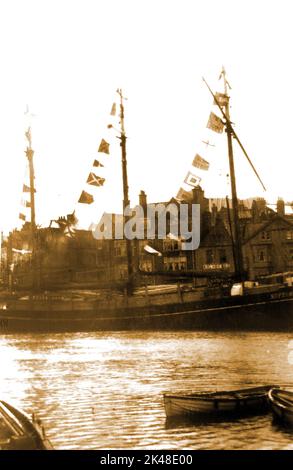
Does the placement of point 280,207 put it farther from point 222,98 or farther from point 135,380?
point 135,380

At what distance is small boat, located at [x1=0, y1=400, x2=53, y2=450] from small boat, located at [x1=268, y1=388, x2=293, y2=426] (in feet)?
19.4

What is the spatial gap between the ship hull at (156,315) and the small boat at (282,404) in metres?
23.4

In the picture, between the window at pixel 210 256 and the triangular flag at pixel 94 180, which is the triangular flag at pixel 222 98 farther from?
the window at pixel 210 256

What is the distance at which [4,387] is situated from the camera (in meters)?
22.5

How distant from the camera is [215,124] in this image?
34875mm

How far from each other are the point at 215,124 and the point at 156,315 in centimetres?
1445

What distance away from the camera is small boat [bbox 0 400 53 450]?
9820 millimetres

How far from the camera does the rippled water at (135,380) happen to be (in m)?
14.2

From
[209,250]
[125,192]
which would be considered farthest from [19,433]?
[209,250]

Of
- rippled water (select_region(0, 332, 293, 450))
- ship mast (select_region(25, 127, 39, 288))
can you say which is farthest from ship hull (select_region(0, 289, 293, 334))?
ship mast (select_region(25, 127, 39, 288))

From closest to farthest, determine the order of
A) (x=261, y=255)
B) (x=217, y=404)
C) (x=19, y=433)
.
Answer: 1. (x=19, y=433)
2. (x=217, y=404)
3. (x=261, y=255)

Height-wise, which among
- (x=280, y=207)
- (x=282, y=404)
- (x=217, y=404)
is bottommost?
(x=217, y=404)

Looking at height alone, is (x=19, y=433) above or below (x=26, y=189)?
below

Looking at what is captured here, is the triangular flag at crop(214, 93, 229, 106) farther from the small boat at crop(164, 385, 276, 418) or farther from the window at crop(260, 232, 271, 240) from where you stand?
the window at crop(260, 232, 271, 240)
